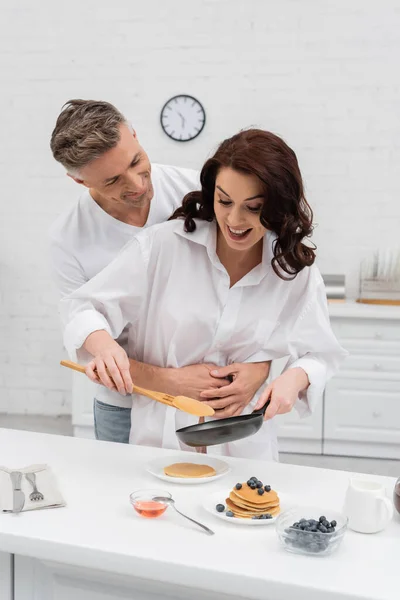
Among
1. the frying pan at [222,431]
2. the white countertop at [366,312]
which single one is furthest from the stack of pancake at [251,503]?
the white countertop at [366,312]

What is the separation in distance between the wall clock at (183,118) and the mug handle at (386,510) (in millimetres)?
3505

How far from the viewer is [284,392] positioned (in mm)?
1647

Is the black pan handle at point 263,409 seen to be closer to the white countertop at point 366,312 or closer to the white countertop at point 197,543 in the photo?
the white countertop at point 197,543

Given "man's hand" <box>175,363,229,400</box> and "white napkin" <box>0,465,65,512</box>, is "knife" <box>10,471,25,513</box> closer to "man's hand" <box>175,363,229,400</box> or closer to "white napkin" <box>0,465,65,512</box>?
"white napkin" <box>0,465,65,512</box>

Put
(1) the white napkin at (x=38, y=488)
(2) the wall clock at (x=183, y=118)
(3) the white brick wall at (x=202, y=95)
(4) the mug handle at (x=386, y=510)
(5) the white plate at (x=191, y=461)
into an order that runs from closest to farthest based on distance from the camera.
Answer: (4) the mug handle at (x=386, y=510) < (1) the white napkin at (x=38, y=488) < (5) the white plate at (x=191, y=461) < (3) the white brick wall at (x=202, y=95) < (2) the wall clock at (x=183, y=118)

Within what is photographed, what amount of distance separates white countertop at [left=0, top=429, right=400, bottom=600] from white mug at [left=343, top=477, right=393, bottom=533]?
0.02 m

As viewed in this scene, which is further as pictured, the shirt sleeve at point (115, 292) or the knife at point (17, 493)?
the shirt sleeve at point (115, 292)

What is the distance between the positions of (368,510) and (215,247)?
83cm

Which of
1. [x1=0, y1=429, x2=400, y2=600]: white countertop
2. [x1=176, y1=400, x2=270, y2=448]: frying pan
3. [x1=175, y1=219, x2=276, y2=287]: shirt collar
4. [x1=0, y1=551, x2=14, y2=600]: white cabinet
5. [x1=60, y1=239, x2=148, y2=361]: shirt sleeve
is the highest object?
[x1=175, y1=219, x2=276, y2=287]: shirt collar

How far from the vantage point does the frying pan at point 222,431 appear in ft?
4.87

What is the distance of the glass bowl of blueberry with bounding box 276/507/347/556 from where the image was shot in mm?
1198

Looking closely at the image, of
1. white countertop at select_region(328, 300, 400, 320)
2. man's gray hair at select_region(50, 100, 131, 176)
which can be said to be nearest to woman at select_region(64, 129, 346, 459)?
man's gray hair at select_region(50, 100, 131, 176)

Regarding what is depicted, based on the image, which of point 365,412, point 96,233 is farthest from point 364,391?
point 96,233

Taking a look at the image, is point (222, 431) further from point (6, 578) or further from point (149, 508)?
point (6, 578)
